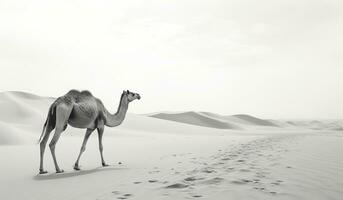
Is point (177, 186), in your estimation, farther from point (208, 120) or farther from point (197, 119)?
point (197, 119)

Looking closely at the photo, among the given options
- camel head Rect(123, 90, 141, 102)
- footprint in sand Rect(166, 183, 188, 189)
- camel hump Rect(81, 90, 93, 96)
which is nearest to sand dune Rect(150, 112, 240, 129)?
camel head Rect(123, 90, 141, 102)

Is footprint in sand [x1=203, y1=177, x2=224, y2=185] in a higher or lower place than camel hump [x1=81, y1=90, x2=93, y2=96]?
lower

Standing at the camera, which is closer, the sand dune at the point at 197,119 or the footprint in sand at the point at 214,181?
the footprint in sand at the point at 214,181

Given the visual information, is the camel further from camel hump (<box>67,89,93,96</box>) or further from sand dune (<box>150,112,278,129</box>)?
sand dune (<box>150,112,278,129</box>)

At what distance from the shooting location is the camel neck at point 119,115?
860 centimetres

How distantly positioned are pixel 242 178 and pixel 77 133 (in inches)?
682

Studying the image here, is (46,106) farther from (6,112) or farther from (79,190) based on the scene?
(79,190)

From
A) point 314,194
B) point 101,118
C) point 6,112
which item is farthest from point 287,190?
point 6,112

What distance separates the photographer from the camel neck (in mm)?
8600

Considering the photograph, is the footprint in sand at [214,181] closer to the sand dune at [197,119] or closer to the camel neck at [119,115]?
the camel neck at [119,115]

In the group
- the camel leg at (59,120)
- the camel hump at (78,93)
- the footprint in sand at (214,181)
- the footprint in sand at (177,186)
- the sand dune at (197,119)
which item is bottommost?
the footprint in sand at (177,186)

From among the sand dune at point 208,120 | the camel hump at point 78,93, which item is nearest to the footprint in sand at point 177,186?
the camel hump at point 78,93

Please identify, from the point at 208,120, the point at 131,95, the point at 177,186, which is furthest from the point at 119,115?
the point at 208,120

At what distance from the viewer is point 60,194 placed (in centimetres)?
499
